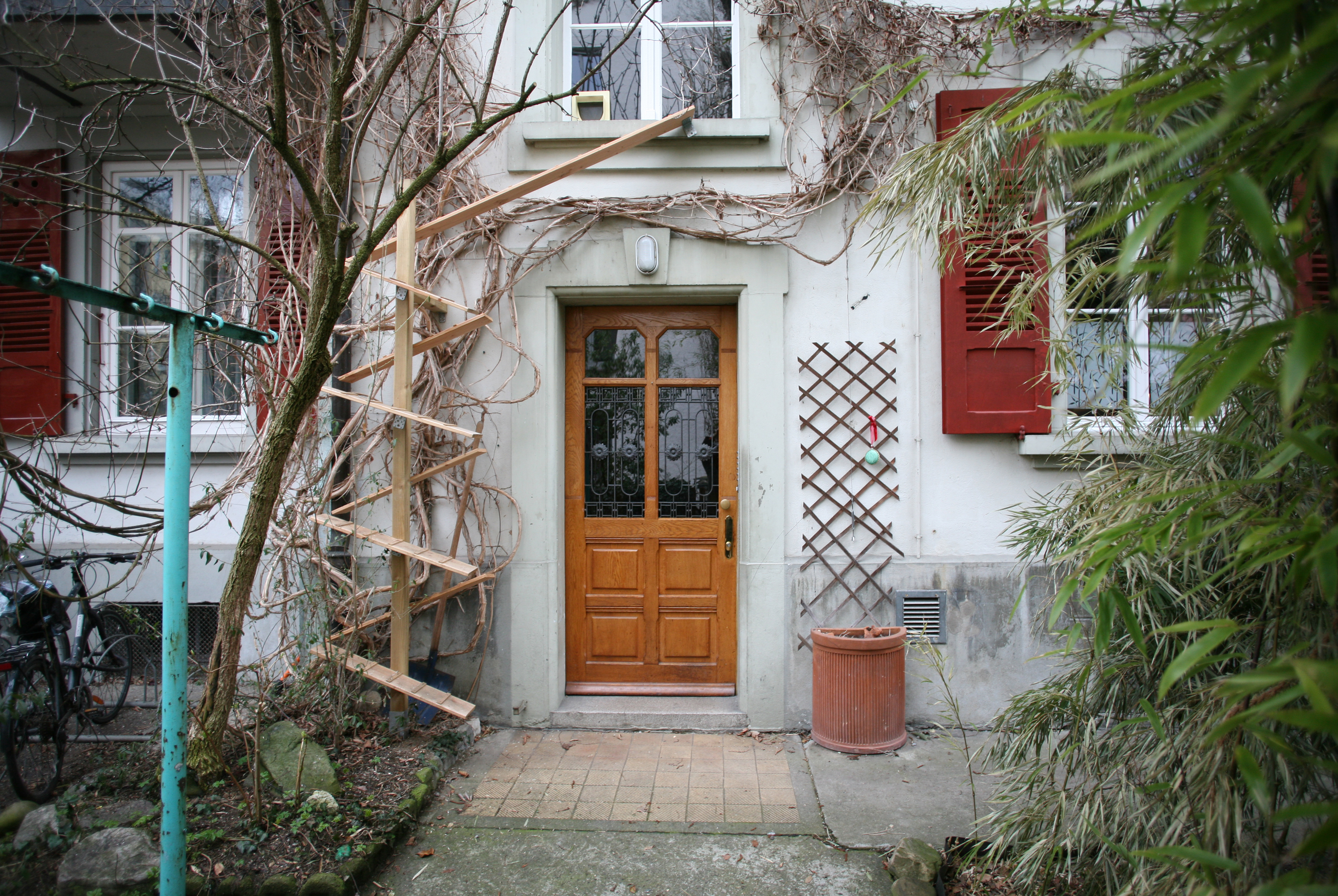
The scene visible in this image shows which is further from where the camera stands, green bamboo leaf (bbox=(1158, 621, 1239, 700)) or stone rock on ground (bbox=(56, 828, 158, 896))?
stone rock on ground (bbox=(56, 828, 158, 896))

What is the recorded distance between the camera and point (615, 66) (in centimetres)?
446

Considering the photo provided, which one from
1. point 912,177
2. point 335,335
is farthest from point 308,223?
point 912,177

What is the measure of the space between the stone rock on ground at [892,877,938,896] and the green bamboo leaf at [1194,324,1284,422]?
2087mm

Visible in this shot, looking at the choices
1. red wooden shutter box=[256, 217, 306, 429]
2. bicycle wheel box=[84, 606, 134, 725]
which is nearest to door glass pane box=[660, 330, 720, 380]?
red wooden shutter box=[256, 217, 306, 429]

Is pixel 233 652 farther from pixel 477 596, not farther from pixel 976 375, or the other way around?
pixel 976 375

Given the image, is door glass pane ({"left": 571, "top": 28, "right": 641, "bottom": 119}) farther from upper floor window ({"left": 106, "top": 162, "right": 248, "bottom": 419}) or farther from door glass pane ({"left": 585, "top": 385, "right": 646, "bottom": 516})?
upper floor window ({"left": 106, "top": 162, "right": 248, "bottom": 419})

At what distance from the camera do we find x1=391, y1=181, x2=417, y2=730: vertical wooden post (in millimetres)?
3607

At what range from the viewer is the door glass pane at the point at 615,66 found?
4434 mm

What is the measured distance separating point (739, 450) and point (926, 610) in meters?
1.42

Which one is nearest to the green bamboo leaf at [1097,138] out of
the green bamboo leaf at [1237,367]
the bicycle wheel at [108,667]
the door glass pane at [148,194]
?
the green bamboo leaf at [1237,367]

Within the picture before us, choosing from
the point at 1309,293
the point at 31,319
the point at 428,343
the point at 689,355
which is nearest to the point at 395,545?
the point at 428,343

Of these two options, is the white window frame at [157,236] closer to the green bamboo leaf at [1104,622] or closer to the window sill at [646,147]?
the window sill at [646,147]

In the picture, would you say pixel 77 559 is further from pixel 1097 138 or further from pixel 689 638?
pixel 1097 138

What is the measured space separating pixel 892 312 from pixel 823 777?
101 inches
